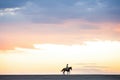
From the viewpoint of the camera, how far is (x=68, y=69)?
259 feet
